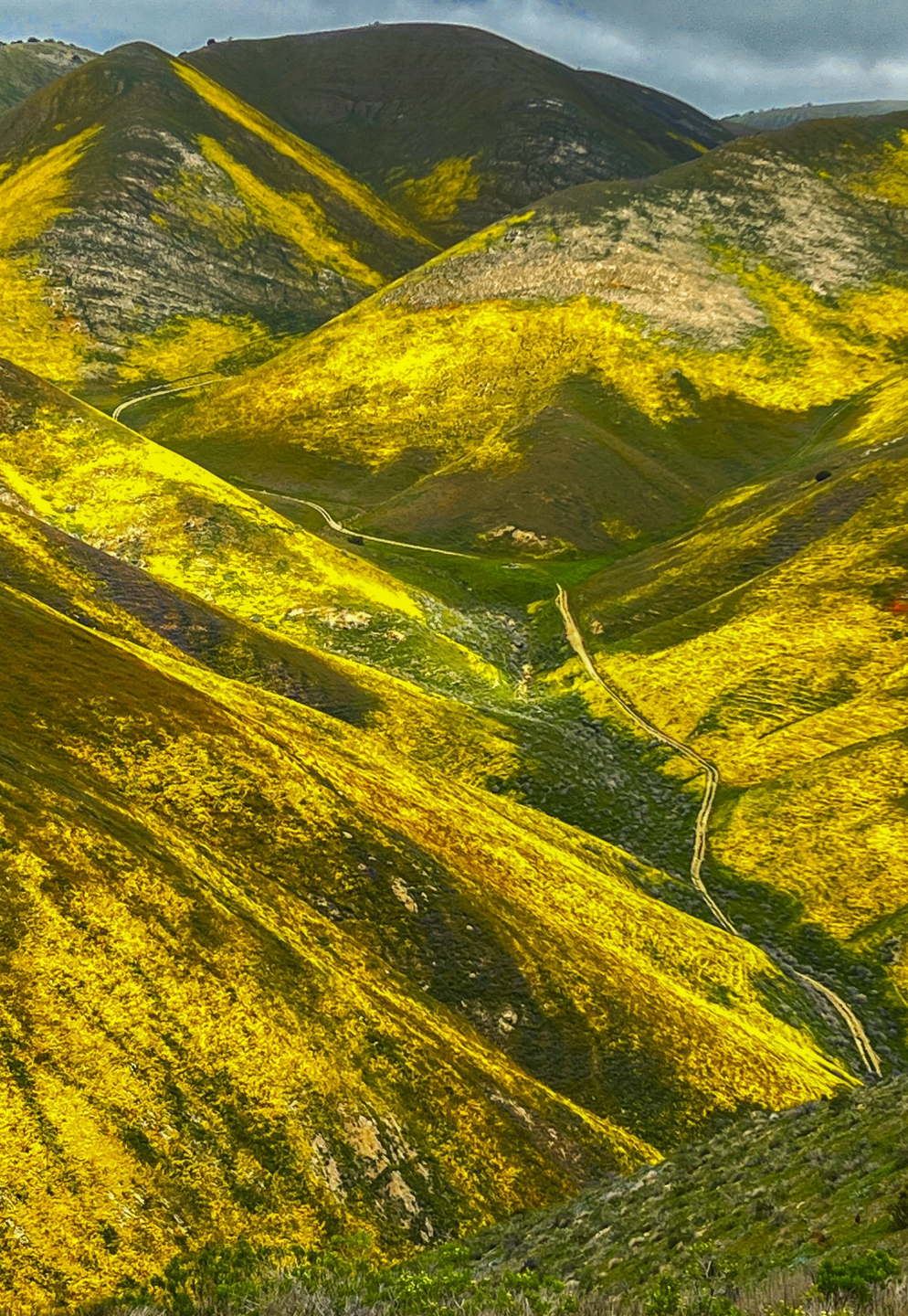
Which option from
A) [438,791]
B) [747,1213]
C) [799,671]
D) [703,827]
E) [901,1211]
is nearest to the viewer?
[901,1211]

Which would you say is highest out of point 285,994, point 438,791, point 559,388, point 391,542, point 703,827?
point 559,388

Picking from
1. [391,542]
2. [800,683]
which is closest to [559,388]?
[391,542]

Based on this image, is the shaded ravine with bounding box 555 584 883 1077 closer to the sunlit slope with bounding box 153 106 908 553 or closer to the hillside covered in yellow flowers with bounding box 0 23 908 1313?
the hillside covered in yellow flowers with bounding box 0 23 908 1313

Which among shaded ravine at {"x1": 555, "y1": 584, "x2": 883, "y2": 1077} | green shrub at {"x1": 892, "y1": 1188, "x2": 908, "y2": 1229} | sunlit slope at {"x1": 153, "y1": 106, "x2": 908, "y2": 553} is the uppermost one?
sunlit slope at {"x1": 153, "y1": 106, "x2": 908, "y2": 553}

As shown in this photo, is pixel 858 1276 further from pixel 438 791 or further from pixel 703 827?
pixel 703 827

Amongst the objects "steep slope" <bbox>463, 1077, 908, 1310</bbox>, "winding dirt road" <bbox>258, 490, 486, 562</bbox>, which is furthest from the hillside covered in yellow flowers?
"steep slope" <bbox>463, 1077, 908, 1310</bbox>

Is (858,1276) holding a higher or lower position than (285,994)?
higher

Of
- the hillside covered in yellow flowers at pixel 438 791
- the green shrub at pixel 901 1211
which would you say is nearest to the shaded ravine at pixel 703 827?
the hillside covered in yellow flowers at pixel 438 791

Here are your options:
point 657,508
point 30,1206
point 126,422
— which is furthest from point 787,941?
point 126,422
